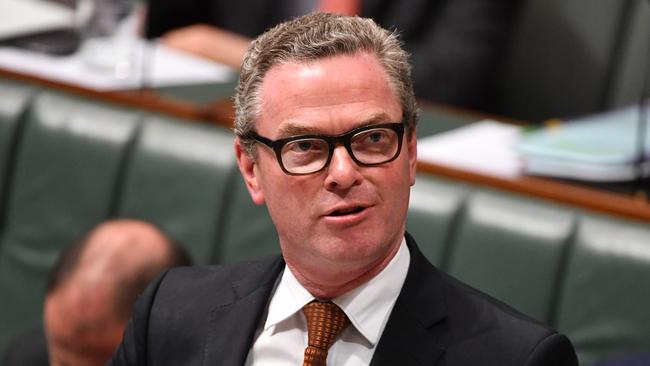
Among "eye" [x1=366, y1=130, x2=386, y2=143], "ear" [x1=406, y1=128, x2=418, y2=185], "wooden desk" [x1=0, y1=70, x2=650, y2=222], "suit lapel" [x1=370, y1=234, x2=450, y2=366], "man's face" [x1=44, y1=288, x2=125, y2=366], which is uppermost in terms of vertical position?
"eye" [x1=366, y1=130, x2=386, y2=143]

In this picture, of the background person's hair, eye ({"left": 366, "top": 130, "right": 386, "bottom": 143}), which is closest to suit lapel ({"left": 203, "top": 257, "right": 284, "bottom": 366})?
eye ({"left": 366, "top": 130, "right": 386, "bottom": 143})

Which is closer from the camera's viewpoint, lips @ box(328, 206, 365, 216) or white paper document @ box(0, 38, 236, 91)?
lips @ box(328, 206, 365, 216)

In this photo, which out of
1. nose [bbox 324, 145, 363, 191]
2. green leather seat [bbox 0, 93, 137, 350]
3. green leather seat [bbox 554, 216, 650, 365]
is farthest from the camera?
green leather seat [bbox 0, 93, 137, 350]

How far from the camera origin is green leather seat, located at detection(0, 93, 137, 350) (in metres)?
2.29

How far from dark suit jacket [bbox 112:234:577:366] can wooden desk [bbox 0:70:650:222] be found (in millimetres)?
632

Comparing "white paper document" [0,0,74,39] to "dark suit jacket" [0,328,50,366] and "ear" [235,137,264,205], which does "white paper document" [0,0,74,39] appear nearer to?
"dark suit jacket" [0,328,50,366]

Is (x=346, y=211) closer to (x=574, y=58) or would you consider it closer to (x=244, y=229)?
(x=244, y=229)

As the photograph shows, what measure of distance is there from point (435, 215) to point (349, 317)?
78 cm

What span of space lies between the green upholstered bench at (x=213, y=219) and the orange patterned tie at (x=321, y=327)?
741 mm

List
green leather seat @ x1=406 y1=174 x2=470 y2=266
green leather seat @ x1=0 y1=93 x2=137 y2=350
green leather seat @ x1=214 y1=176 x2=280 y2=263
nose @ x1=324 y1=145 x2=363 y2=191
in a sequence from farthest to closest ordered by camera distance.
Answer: green leather seat @ x1=0 y1=93 x2=137 y2=350 → green leather seat @ x1=214 y1=176 x2=280 y2=263 → green leather seat @ x1=406 y1=174 x2=470 y2=266 → nose @ x1=324 y1=145 x2=363 y2=191

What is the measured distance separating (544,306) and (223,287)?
747 millimetres

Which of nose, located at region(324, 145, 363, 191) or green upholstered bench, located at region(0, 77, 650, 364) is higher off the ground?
nose, located at region(324, 145, 363, 191)

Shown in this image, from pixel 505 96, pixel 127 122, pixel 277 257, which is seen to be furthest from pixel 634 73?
pixel 277 257

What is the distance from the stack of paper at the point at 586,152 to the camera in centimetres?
201
